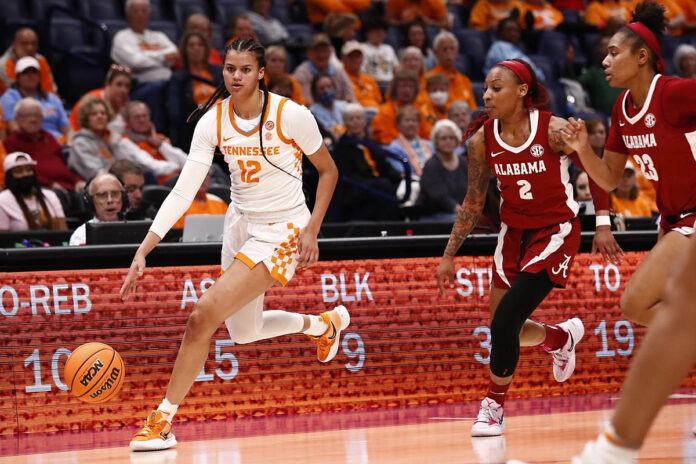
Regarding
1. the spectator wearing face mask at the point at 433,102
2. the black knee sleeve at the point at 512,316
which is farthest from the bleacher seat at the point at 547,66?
the black knee sleeve at the point at 512,316

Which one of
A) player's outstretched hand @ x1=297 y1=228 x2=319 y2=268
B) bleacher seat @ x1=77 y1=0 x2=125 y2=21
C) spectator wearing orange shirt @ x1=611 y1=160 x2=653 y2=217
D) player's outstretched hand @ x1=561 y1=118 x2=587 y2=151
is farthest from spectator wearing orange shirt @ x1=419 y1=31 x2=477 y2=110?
player's outstretched hand @ x1=561 y1=118 x2=587 y2=151

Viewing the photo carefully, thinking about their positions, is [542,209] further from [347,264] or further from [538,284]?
[347,264]

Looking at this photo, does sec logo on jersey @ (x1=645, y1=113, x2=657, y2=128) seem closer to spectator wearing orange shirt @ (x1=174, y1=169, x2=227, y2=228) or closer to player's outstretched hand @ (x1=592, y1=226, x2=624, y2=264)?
player's outstretched hand @ (x1=592, y1=226, x2=624, y2=264)

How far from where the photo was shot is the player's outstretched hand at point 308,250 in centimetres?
564

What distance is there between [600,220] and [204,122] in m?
2.33

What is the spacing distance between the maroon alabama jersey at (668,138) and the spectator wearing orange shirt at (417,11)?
8659mm

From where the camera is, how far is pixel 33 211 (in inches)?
327

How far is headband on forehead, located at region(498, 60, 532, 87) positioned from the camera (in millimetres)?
6043

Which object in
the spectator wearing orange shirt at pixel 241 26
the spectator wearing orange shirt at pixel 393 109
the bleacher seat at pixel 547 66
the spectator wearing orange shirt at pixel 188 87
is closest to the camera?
the spectator wearing orange shirt at pixel 188 87

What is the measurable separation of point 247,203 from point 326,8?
25.9 feet

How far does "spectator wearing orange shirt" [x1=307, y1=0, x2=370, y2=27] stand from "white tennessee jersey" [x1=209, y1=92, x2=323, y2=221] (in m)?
7.64

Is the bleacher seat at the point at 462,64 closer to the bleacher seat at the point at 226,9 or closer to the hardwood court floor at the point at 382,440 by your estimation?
the bleacher seat at the point at 226,9

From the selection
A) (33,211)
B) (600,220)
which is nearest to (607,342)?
(600,220)

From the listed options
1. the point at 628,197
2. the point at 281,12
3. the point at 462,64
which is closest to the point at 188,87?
the point at 281,12
